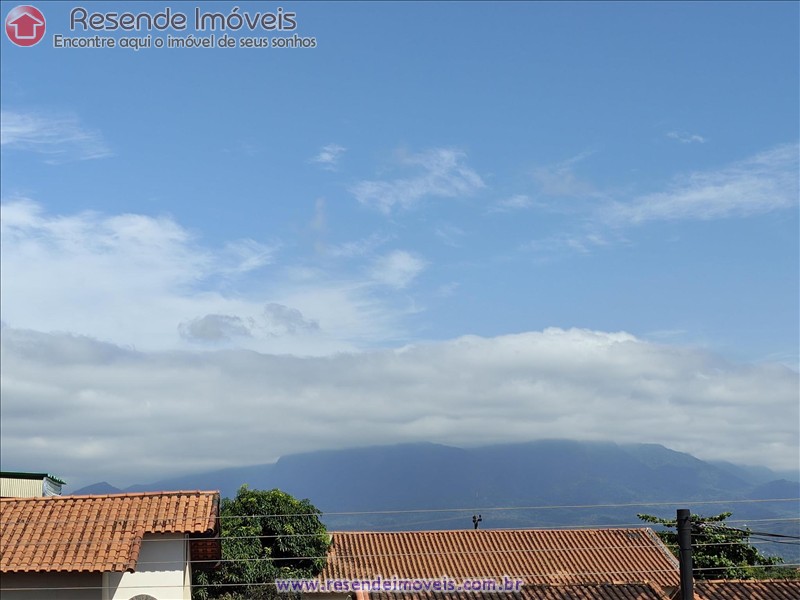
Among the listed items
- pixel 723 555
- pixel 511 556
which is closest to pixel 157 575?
pixel 511 556

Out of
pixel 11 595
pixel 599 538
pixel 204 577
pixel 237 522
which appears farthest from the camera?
pixel 599 538

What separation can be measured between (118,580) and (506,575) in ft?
77.0

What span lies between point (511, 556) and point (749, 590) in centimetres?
1465

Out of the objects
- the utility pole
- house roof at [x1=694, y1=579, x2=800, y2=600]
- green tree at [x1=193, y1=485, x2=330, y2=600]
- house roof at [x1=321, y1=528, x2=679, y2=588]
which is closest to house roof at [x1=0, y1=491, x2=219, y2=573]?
the utility pole

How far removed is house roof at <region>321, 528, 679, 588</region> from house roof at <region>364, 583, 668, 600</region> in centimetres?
722

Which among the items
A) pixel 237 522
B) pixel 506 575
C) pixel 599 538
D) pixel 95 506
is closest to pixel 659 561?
pixel 599 538

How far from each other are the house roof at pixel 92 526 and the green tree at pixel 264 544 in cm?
1296

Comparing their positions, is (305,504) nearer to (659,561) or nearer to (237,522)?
(237,522)

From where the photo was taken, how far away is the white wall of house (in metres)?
24.2

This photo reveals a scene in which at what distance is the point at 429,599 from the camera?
34062mm

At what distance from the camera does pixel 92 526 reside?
82.3ft

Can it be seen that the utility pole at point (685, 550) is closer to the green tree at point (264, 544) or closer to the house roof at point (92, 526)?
the house roof at point (92, 526)

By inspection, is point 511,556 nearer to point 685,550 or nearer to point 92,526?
point 685,550

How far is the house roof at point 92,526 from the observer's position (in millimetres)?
23797
